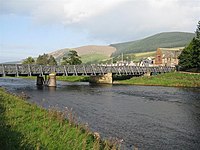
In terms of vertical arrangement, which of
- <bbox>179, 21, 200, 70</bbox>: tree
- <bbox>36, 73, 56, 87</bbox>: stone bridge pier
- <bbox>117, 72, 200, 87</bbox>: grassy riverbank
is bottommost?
<bbox>117, 72, 200, 87</bbox>: grassy riverbank

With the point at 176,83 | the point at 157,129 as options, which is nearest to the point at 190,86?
the point at 176,83

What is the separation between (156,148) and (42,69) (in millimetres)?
72005

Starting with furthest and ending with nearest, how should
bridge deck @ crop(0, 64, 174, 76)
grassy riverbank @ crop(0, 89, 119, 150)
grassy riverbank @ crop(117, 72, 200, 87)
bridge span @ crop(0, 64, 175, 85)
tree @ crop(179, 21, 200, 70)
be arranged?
tree @ crop(179, 21, 200, 70)
grassy riverbank @ crop(117, 72, 200, 87)
bridge span @ crop(0, 64, 175, 85)
bridge deck @ crop(0, 64, 174, 76)
grassy riverbank @ crop(0, 89, 119, 150)

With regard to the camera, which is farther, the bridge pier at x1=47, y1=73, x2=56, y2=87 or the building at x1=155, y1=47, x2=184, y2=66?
the building at x1=155, y1=47, x2=184, y2=66

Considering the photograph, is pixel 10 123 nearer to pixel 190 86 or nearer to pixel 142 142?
pixel 142 142

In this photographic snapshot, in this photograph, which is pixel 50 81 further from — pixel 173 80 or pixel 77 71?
pixel 173 80

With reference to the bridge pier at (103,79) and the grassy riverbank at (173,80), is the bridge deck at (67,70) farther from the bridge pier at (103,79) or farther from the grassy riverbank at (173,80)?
the grassy riverbank at (173,80)

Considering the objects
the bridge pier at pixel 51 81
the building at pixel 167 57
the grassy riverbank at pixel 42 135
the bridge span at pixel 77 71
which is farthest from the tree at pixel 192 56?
the grassy riverbank at pixel 42 135

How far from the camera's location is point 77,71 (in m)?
93.8

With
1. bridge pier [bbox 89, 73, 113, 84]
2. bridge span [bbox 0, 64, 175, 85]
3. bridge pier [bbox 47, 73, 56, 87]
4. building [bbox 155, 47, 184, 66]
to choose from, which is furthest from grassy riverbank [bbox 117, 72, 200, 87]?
building [bbox 155, 47, 184, 66]

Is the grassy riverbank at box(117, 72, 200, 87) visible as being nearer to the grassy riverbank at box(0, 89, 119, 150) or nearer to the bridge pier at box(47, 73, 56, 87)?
the bridge pier at box(47, 73, 56, 87)

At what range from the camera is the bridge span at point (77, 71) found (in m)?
81.1

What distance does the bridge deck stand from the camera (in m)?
80.6

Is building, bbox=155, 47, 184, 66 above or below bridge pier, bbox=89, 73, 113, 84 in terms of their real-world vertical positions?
above
